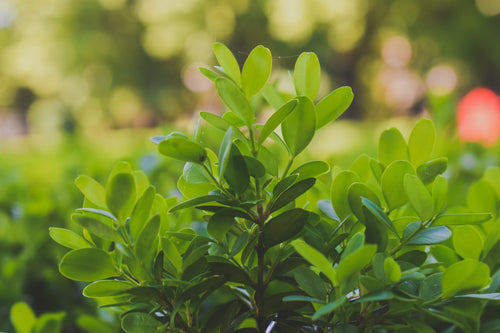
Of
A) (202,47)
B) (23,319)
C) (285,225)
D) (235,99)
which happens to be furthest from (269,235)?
(202,47)

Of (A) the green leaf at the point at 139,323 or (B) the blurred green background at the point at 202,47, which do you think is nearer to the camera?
(A) the green leaf at the point at 139,323

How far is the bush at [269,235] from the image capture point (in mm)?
362

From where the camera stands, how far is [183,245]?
1.44 feet

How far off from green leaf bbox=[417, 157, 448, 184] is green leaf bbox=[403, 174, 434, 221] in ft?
0.17

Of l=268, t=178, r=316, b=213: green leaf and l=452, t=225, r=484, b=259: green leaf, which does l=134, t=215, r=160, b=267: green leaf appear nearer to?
l=268, t=178, r=316, b=213: green leaf

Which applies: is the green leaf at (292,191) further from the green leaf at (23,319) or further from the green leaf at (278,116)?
the green leaf at (23,319)

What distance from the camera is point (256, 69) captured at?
38 cm

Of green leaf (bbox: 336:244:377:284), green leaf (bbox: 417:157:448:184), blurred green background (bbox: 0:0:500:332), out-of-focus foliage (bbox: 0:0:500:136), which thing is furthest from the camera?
out-of-focus foliage (bbox: 0:0:500:136)

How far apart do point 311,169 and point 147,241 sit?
152 millimetres

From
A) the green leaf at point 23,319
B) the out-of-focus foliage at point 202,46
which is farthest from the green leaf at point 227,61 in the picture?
the out-of-focus foliage at point 202,46

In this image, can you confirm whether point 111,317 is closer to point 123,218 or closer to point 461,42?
point 123,218

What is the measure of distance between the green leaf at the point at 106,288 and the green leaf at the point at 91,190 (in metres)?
0.07

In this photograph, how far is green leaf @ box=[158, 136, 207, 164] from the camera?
34 cm

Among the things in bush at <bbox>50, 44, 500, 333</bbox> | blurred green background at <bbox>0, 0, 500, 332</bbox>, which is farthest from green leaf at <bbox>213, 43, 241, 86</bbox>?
blurred green background at <bbox>0, 0, 500, 332</bbox>
